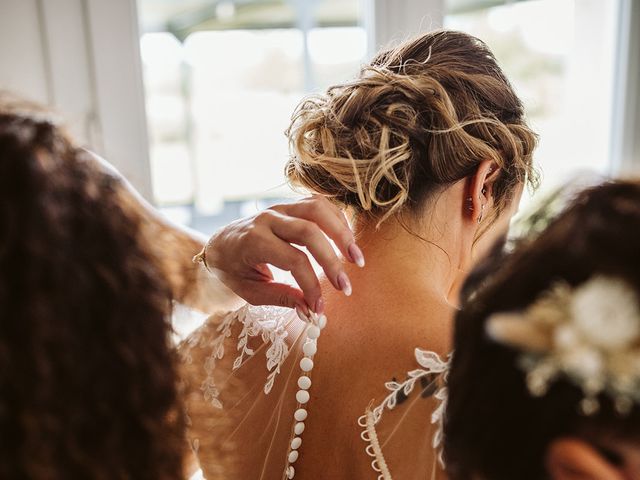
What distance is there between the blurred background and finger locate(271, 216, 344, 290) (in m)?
0.85

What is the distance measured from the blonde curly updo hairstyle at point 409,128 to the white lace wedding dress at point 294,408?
22cm

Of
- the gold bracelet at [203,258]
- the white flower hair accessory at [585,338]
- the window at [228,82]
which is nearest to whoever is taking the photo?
the white flower hair accessory at [585,338]

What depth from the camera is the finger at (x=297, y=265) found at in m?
0.82

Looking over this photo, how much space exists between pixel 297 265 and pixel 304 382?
0.59 feet

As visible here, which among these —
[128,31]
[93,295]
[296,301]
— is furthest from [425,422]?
[128,31]

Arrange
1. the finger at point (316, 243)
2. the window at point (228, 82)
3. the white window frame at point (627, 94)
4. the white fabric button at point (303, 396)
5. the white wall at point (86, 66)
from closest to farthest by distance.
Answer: the finger at point (316, 243) < the white fabric button at point (303, 396) < the white wall at point (86, 66) < the window at point (228, 82) < the white window frame at point (627, 94)

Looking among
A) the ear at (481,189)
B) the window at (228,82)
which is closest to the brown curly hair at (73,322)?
the ear at (481,189)

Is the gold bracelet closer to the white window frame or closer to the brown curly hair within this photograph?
the brown curly hair

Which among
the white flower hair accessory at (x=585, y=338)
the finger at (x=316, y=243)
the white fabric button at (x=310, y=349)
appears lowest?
the white fabric button at (x=310, y=349)

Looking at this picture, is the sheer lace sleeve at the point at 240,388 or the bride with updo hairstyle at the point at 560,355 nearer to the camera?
the bride with updo hairstyle at the point at 560,355

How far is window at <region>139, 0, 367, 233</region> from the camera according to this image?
5.68 ft

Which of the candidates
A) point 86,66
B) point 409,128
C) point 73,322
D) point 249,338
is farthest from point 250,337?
point 86,66

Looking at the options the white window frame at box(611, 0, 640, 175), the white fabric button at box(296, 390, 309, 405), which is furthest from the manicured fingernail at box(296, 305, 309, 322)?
the white window frame at box(611, 0, 640, 175)

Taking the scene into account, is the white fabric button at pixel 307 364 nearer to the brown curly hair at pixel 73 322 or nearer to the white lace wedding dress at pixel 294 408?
the white lace wedding dress at pixel 294 408
